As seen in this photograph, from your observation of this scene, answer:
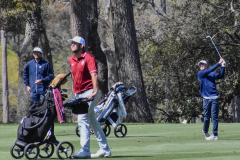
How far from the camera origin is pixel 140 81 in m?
22.9

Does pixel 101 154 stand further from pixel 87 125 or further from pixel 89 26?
pixel 89 26

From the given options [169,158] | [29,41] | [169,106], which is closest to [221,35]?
[169,106]

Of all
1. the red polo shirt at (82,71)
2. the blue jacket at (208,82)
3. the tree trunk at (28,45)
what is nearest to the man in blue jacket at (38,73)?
the red polo shirt at (82,71)

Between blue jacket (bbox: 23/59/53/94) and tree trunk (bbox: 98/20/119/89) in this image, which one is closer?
blue jacket (bbox: 23/59/53/94)

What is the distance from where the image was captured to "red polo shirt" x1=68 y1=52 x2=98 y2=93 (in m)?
7.99

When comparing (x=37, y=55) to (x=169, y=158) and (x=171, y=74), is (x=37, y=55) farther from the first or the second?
(x=171, y=74)

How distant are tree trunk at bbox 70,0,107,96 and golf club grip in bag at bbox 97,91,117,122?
10165 mm

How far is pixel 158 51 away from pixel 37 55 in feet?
54.4

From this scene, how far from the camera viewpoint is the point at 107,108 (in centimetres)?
1291

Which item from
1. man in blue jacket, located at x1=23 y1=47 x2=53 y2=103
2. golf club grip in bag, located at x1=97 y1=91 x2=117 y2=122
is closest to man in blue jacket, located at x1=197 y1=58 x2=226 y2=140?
golf club grip in bag, located at x1=97 y1=91 x2=117 y2=122

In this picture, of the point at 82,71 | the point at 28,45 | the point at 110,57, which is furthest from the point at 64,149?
the point at 110,57

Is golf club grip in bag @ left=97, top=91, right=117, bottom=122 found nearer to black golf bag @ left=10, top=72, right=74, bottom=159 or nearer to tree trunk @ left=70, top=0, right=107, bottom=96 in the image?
black golf bag @ left=10, top=72, right=74, bottom=159

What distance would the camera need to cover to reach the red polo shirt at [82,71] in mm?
7988

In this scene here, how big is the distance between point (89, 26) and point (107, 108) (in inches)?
508
